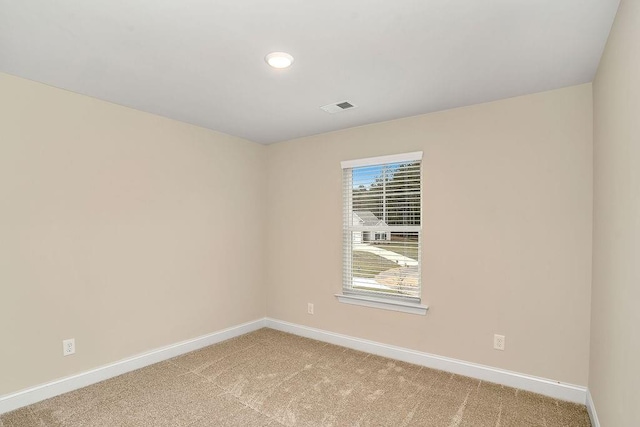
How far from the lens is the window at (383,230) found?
3.28 metres

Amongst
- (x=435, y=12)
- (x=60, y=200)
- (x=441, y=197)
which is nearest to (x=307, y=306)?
(x=441, y=197)

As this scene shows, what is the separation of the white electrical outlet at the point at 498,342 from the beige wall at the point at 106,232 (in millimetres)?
2746

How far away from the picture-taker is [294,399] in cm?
252

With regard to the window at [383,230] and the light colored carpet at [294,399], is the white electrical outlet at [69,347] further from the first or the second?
the window at [383,230]

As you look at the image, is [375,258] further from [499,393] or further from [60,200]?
[60,200]

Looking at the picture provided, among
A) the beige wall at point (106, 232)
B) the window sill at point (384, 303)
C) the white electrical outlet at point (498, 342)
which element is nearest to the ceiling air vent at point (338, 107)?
the beige wall at point (106, 232)

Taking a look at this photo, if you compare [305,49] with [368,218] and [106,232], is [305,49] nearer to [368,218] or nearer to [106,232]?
[368,218]

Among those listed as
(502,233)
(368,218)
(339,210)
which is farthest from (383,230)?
(502,233)

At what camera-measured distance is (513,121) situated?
2752mm

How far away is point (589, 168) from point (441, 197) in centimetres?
109

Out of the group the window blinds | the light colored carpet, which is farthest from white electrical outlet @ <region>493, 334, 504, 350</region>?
the window blinds

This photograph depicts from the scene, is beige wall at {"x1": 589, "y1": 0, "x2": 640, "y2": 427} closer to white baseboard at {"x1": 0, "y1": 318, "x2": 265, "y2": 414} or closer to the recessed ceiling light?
the recessed ceiling light

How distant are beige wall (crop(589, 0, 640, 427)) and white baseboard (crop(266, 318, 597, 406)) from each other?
0.23m

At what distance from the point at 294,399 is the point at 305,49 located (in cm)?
246
